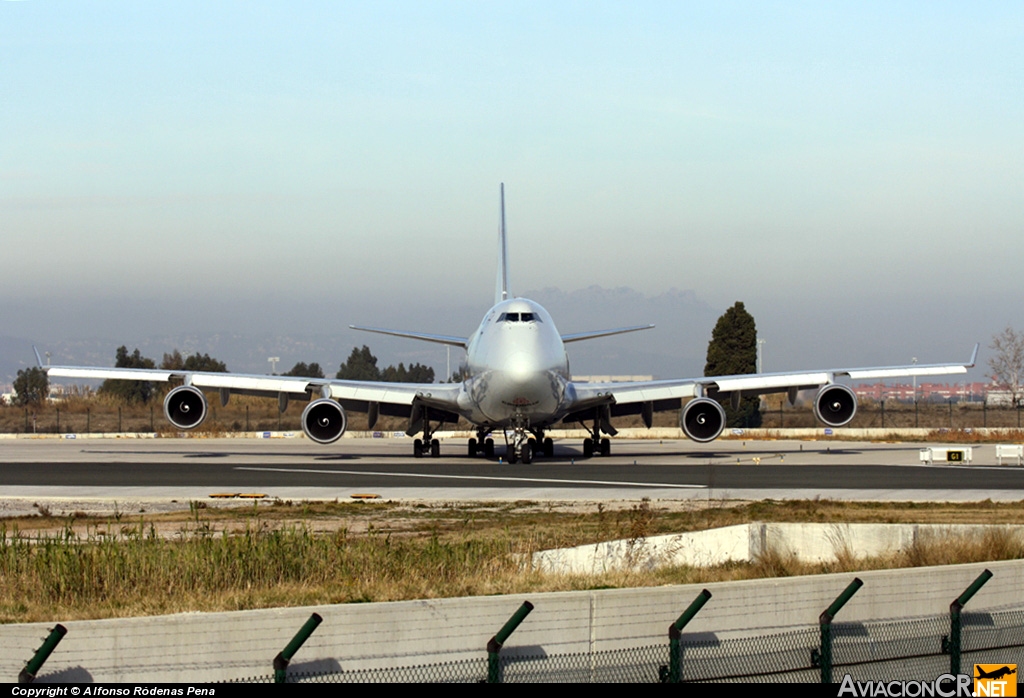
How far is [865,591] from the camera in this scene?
1147cm

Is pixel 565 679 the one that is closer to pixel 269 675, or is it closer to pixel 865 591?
pixel 269 675

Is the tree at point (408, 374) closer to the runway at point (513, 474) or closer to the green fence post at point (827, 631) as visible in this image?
the runway at point (513, 474)

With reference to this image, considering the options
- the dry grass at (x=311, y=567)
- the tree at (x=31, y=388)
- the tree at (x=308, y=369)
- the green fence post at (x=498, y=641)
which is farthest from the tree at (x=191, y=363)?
the green fence post at (x=498, y=641)

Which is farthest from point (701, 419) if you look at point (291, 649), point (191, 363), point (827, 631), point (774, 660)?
point (191, 363)

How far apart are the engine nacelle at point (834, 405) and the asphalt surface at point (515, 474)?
134 centimetres

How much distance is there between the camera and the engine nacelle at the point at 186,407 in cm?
4144

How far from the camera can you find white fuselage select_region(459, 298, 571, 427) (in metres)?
36.5

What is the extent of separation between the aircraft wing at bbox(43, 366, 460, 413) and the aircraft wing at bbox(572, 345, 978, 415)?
4719 mm

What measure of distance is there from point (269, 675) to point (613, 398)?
32.2m

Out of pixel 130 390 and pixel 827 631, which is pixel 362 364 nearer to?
pixel 130 390

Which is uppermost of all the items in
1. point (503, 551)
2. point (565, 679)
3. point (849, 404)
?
point (849, 404)

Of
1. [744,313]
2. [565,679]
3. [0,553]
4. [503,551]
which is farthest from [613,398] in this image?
[744,313]

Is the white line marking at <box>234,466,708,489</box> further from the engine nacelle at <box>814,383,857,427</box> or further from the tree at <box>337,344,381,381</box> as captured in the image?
the tree at <box>337,344,381,381</box>

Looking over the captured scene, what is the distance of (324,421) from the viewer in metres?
39.9
